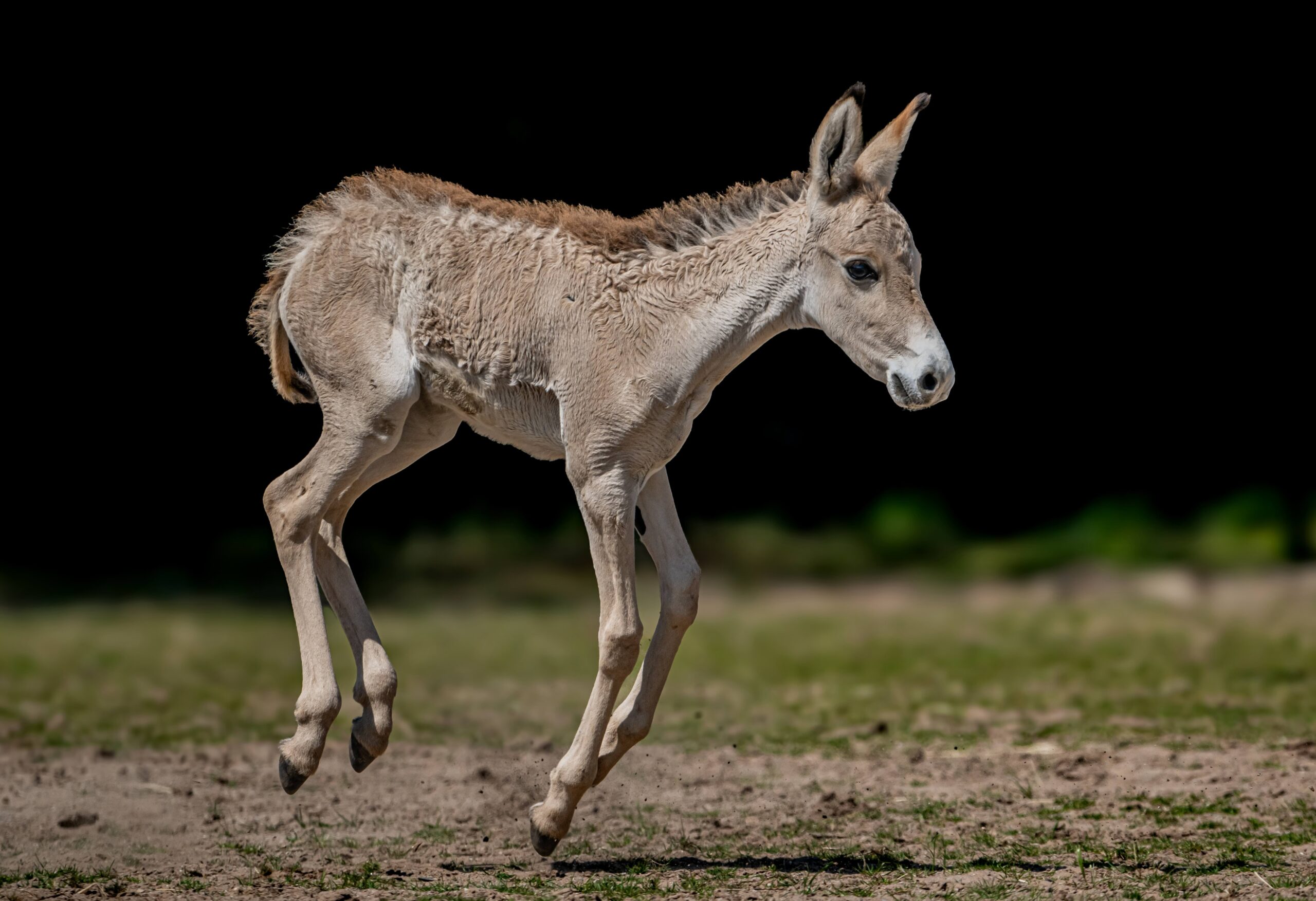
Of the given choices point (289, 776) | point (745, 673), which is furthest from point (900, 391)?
point (745, 673)

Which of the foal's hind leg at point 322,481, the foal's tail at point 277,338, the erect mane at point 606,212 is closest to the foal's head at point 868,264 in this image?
the erect mane at point 606,212

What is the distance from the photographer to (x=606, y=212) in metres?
6.41

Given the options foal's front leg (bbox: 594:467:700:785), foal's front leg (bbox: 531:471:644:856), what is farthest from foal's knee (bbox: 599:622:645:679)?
foal's front leg (bbox: 594:467:700:785)

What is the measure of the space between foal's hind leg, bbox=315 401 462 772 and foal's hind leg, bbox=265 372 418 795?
139 millimetres

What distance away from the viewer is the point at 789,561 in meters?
13.6

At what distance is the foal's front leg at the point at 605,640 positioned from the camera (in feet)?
18.9

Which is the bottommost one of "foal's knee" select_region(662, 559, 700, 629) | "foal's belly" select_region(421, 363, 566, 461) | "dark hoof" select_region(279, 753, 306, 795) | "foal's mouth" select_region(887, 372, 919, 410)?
"dark hoof" select_region(279, 753, 306, 795)

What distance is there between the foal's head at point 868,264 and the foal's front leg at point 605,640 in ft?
3.23

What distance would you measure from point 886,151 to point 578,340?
1301 mm

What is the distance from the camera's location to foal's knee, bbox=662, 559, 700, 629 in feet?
19.8

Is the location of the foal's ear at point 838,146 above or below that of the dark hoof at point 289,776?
above

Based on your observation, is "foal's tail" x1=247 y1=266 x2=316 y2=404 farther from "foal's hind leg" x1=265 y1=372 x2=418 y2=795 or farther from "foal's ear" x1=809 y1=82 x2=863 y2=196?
"foal's ear" x1=809 y1=82 x2=863 y2=196

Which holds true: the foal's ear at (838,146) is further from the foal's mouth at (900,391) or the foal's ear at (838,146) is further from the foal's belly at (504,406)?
the foal's belly at (504,406)

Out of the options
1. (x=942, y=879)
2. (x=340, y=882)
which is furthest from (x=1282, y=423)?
(x=340, y=882)
